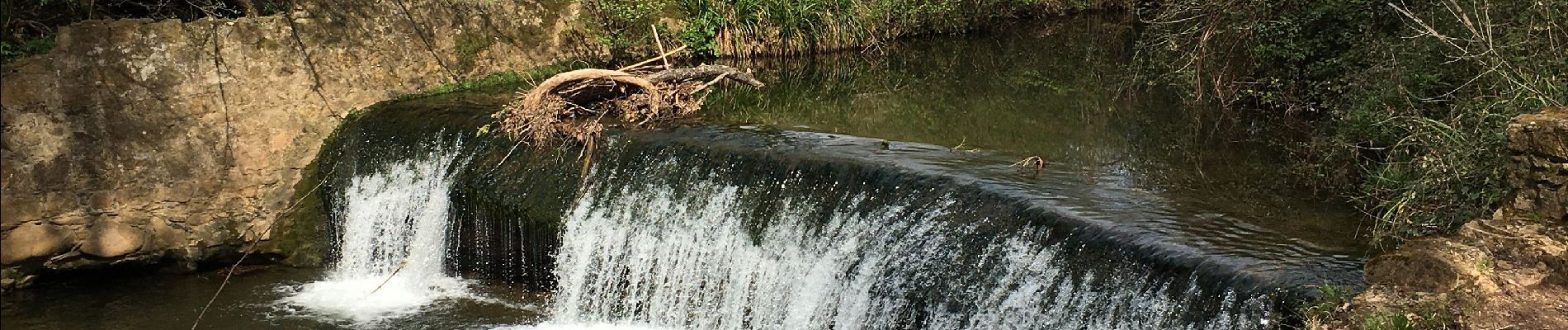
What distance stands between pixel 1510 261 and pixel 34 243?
8.27 metres

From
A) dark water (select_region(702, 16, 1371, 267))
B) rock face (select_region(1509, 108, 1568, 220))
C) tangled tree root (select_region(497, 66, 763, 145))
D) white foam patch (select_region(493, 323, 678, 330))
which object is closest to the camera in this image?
rock face (select_region(1509, 108, 1568, 220))

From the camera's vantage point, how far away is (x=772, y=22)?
560 inches

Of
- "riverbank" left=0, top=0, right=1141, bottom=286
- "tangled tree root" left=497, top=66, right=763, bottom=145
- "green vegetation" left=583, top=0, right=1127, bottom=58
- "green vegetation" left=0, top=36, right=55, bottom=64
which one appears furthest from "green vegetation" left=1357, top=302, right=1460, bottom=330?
"green vegetation" left=583, top=0, right=1127, bottom=58

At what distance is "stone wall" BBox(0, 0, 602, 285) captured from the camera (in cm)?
872

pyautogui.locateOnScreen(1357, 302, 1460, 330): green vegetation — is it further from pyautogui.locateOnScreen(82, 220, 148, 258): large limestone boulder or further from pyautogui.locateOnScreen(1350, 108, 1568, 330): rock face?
pyautogui.locateOnScreen(82, 220, 148, 258): large limestone boulder

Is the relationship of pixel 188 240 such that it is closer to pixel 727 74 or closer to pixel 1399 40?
pixel 727 74

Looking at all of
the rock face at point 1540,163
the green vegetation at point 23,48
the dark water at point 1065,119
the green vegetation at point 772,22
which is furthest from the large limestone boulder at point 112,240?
the rock face at point 1540,163

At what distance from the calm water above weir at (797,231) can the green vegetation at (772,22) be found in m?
2.31

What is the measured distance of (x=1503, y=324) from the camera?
4.78 metres

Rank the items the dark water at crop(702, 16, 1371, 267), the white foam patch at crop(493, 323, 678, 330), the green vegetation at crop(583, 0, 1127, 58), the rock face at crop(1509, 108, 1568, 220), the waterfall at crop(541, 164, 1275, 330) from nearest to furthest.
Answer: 1. the rock face at crop(1509, 108, 1568, 220)
2. the waterfall at crop(541, 164, 1275, 330)
3. the dark water at crop(702, 16, 1371, 267)
4. the white foam patch at crop(493, 323, 678, 330)
5. the green vegetation at crop(583, 0, 1127, 58)

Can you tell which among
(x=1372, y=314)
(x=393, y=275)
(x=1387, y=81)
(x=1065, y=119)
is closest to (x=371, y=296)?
(x=393, y=275)

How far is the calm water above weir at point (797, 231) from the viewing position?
237 inches

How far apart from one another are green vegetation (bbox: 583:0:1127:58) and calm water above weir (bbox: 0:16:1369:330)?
2.31 metres

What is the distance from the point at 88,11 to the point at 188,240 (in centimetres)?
178
